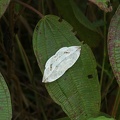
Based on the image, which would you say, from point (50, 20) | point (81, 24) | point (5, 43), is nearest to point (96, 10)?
point (81, 24)

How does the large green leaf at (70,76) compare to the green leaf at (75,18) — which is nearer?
the large green leaf at (70,76)

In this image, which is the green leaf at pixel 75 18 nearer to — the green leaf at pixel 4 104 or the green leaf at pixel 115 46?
the green leaf at pixel 115 46

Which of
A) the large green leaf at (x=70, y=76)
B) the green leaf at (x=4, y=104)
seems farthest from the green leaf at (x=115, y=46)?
the green leaf at (x=4, y=104)

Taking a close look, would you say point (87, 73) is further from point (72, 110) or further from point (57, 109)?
point (57, 109)

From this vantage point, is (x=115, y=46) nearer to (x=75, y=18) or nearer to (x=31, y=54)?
(x=75, y=18)

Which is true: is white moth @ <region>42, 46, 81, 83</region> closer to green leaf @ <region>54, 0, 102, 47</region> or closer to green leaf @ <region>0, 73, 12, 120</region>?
green leaf @ <region>0, 73, 12, 120</region>

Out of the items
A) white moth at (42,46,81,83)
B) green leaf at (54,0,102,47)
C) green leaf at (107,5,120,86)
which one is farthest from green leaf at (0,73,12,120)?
green leaf at (54,0,102,47)

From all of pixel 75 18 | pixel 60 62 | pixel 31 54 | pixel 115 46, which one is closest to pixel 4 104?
pixel 60 62
